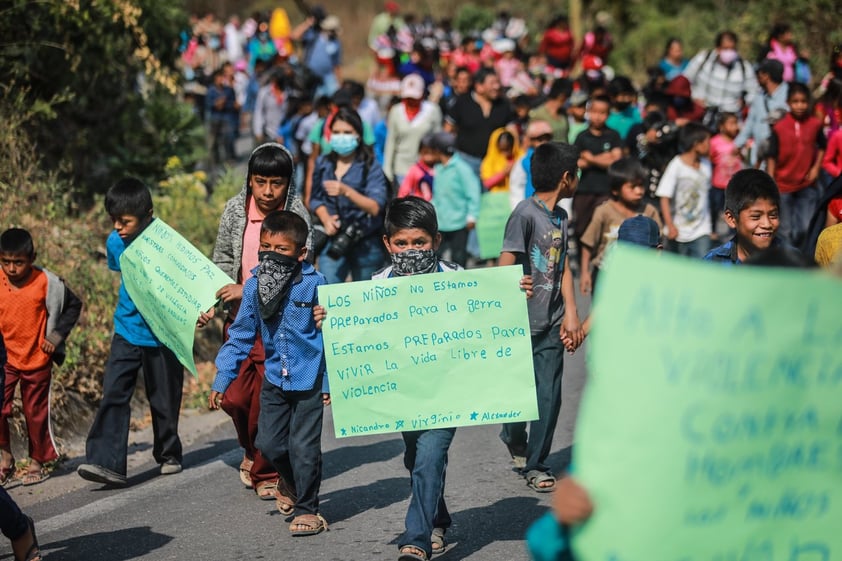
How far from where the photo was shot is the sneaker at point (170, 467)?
7281mm

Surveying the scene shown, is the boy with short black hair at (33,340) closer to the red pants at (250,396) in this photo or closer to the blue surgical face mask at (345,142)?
the red pants at (250,396)

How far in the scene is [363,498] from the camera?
669 centimetres

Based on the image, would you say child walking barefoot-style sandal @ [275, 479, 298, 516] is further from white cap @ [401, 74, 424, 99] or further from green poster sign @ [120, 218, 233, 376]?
white cap @ [401, 74, 424, 99]

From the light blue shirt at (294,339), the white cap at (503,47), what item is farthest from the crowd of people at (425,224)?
the white cap at (503,47)

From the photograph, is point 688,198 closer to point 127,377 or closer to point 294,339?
point 127,377

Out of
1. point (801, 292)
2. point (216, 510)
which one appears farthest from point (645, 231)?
point (801, 292)

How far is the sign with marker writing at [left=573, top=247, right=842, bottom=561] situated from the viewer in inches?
123

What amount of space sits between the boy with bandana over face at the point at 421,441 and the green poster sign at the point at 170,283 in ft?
→ 3.70

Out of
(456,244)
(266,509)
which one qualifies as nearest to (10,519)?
(266,509)

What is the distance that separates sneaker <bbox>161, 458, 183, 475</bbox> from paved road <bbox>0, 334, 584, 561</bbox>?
0.17 feet

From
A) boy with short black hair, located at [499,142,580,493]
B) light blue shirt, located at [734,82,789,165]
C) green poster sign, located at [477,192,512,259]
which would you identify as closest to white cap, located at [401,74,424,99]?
green poster sign, located at [477,192,512,259]

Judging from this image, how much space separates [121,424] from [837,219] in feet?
13.8

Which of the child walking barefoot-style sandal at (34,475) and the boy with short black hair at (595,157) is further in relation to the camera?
the boy with short black hair at (595,157)

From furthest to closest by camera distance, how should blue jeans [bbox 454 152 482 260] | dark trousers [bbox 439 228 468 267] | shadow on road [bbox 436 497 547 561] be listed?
1. blue jeans [bbox 454 152 482 260]
2. dark trousers [bbox 439 228 468 267]
3. shadow on road [bbox 436 497 547 561]
